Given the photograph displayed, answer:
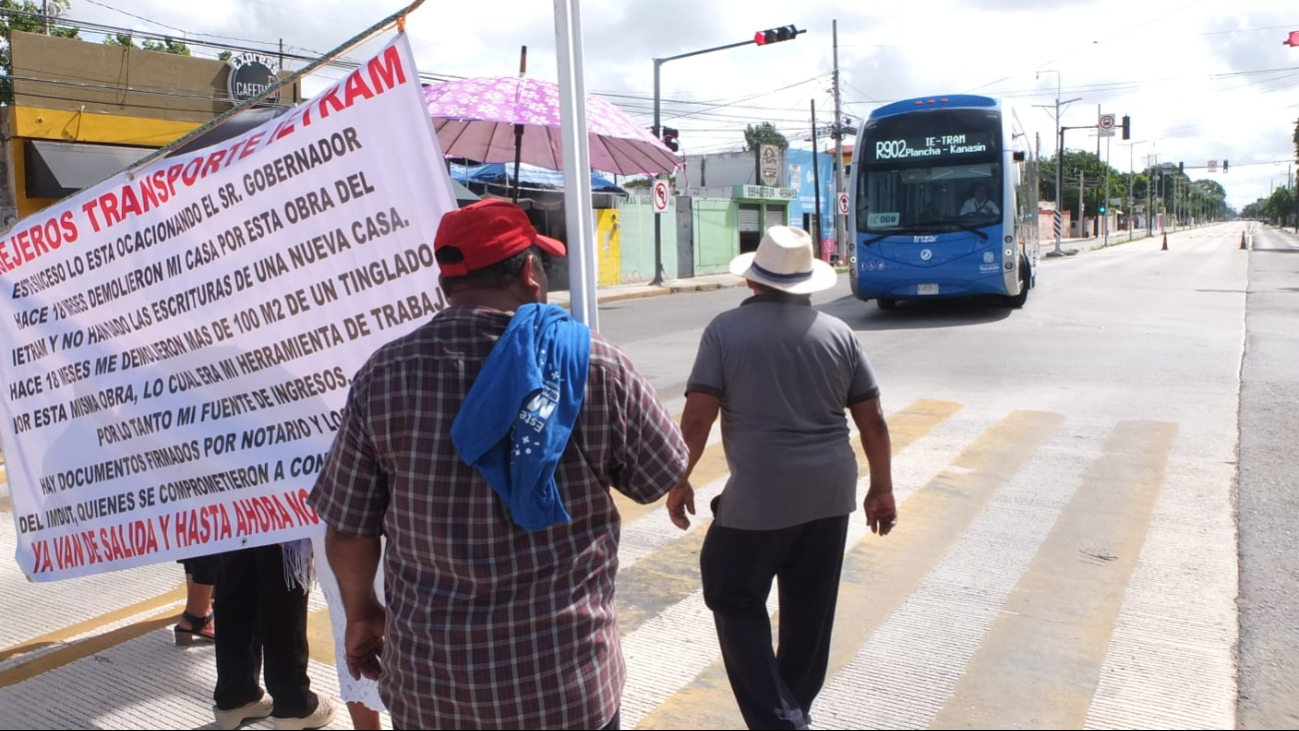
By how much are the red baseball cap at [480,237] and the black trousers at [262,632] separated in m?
1.67

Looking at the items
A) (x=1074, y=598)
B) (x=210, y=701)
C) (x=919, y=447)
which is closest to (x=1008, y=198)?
(x=919, y=447)

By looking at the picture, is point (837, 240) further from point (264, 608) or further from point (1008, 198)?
point (264, 608)

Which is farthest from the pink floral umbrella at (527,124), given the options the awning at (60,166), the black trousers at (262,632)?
the awning at (60,166)

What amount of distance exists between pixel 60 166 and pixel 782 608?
67.3ft

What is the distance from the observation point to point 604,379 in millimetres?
2096

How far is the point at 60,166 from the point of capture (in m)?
19.9

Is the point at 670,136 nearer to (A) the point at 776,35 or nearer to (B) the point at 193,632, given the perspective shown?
(A) the point at 776,35

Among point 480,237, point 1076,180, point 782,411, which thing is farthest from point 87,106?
point 1076,180

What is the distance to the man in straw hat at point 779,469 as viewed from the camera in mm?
3156

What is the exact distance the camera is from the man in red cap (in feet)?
6.63

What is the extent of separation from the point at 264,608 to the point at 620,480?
70.4 inches

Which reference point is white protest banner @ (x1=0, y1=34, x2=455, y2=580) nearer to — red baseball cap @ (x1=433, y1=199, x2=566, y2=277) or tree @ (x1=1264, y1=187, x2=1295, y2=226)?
red baseball cap @ (x1=433, y1=199, x2=566, y2=277)

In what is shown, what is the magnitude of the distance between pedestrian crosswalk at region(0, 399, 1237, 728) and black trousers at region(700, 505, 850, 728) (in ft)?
1.37

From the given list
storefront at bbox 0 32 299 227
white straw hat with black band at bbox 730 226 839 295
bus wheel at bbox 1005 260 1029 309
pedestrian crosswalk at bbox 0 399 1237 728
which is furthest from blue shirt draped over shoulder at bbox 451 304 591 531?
storefront at bbox 0 32 299 227
